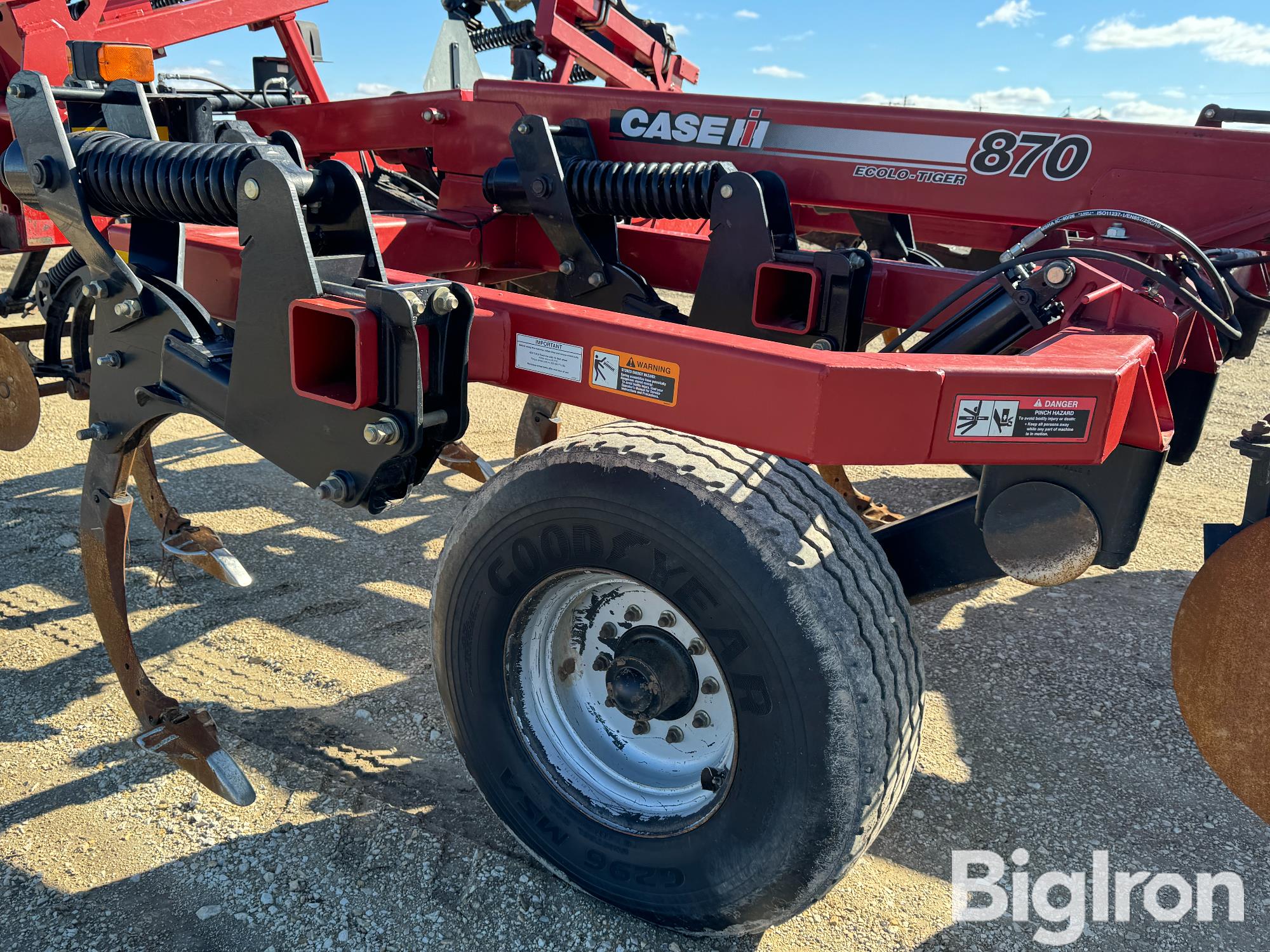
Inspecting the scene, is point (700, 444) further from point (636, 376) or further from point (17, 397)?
point (17, 397)

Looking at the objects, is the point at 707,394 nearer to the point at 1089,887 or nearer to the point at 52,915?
the point at 1089,887

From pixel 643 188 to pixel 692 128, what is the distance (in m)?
0.36

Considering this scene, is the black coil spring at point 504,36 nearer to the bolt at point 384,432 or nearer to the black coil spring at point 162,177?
the black coil spring at point 162,177

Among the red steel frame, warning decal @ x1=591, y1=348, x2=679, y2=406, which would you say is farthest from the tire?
the red steel frame

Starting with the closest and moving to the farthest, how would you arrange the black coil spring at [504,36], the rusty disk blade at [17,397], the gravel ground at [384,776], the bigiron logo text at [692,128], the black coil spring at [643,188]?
the gravel ground at [384,776] < the black coil spring at [643,188] < the bigiron logo text at [692,128] < the rusty disk blade at [17,397] < the black coil spring at [504,36]

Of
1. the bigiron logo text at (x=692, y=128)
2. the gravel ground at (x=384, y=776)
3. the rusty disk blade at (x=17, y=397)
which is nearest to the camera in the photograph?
the gravel ground at (x=384, y=776)

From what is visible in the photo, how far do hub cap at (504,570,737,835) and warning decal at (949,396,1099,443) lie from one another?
2.15 ft

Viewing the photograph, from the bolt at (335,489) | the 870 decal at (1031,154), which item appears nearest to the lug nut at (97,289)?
the bolt at (335,489)

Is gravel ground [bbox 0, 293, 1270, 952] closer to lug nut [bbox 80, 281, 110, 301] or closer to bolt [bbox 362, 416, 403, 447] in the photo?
bolt [bbox 362, 416, 403, 447]

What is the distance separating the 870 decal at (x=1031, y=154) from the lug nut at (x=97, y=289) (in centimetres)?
224

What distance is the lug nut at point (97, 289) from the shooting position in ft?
6.95

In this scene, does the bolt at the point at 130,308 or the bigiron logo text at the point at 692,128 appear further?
the bigiron logo text at the point at 692,128

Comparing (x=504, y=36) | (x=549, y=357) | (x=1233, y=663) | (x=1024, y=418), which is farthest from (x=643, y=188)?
(x=504, y=36)

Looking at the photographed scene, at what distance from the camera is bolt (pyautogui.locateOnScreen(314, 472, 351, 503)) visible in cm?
179
